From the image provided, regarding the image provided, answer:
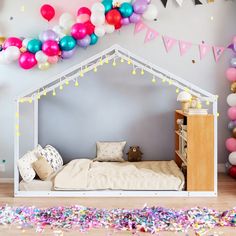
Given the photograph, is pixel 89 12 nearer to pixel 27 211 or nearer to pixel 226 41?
pixel 226 41

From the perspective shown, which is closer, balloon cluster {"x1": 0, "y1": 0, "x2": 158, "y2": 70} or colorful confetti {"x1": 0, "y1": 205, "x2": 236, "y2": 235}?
colorful confetti {"x1": 0, "y1": 205, "x2": 236, "y2": 235}

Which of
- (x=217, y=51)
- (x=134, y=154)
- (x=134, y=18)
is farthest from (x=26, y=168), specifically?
(x=217, y=51)

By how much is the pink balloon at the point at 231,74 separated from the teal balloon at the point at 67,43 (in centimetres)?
188

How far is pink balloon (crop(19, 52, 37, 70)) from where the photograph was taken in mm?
4645

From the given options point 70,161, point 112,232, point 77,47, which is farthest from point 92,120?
point 112,232

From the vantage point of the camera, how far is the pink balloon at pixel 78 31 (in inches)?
178

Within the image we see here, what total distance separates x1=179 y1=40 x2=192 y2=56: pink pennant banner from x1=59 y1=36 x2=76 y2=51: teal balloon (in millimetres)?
1329

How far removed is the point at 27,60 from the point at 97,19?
0.93 m

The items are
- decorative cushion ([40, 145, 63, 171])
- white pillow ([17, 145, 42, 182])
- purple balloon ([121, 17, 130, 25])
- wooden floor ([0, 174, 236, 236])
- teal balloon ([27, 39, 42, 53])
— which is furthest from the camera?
purple balloon ([121, 17, 130, 25])

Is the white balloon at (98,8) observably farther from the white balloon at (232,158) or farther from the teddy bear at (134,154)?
the white balloon at (232,158)

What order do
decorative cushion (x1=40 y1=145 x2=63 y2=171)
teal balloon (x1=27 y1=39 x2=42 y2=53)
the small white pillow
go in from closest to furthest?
decorative cushion (x1=40 y1=145 x2=63 y2=171)
teal balloon (x1=27 y1=39 x2=42 y2=53)
the small white pillow

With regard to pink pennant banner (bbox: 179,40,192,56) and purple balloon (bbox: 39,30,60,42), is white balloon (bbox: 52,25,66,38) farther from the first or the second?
pink pennant banner (bbox: 179,40,192,56)

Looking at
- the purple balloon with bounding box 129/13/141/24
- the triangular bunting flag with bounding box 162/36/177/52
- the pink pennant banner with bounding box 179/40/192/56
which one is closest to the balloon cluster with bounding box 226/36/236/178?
the pink pennant banner with bounding box 179/40/192/56

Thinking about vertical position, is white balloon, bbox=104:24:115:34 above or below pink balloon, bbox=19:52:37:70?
above
